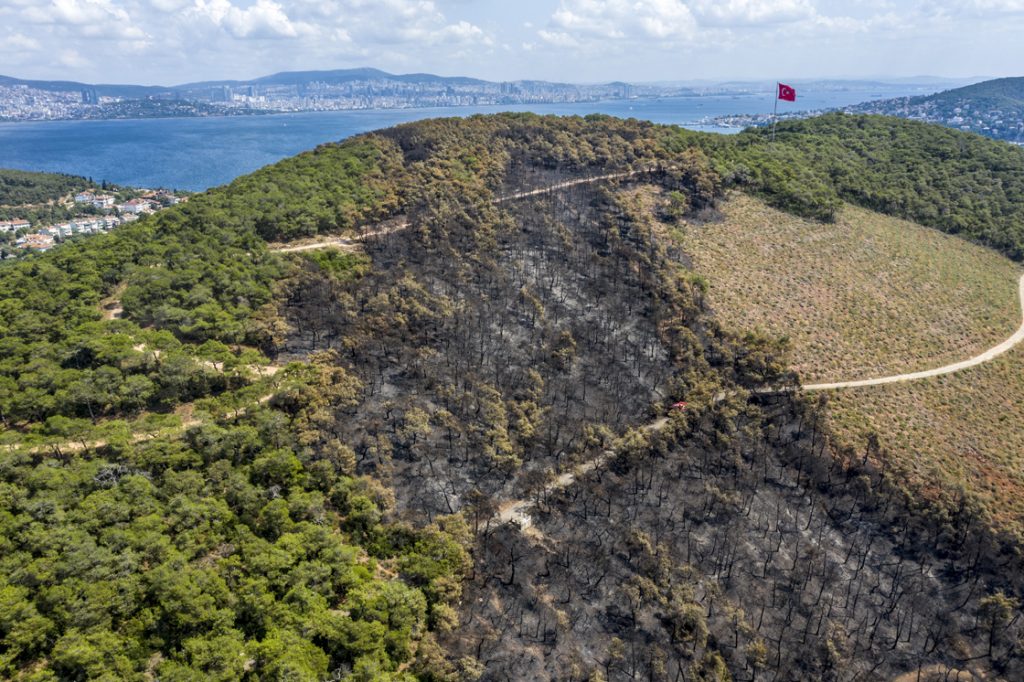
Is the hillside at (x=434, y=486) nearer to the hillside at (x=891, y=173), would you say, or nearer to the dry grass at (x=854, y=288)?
the dry grass at (x=854, y=288)

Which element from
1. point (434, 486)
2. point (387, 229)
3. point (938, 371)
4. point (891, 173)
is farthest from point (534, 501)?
point (891, 173)

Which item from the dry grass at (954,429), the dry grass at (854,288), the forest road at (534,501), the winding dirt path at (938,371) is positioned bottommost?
the forest road at (534,501)

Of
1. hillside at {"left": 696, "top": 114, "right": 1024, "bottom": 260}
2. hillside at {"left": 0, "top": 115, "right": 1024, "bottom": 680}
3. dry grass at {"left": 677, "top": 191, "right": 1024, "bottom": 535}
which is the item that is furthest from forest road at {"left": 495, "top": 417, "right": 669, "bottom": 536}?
hillside at {"left": 696, "top": 114, "right": 1024, "bottom": 260}

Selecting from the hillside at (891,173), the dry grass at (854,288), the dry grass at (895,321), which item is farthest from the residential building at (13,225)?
the dry grass at (895,321)

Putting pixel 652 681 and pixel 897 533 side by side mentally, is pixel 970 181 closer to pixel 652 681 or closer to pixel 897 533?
pixel 897 533

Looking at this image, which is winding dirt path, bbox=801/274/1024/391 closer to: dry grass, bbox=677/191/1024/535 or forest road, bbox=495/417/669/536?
dry grass, bbox=677/191/1024/535

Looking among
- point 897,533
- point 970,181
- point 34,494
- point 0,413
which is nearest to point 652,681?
point 897,533

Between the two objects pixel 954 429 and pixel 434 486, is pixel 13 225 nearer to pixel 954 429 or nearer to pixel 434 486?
pixel 434 486
